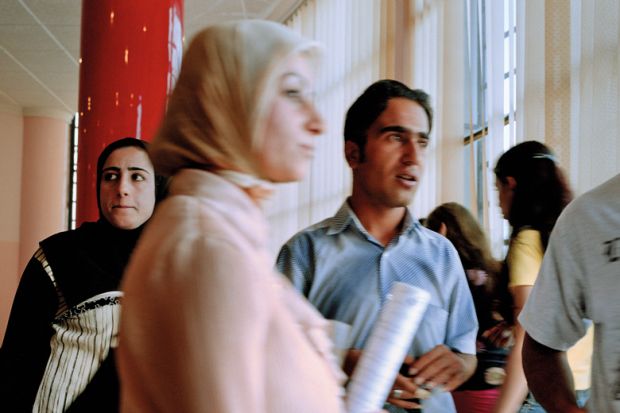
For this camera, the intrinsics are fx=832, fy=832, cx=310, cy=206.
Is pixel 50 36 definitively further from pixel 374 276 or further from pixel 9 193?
pixel 374 276

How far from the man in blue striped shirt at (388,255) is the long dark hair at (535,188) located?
2.04 feet

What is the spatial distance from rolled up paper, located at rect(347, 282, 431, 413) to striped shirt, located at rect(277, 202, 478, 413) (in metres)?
0.56

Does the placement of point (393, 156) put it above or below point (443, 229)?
above

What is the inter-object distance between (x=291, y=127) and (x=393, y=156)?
986mm

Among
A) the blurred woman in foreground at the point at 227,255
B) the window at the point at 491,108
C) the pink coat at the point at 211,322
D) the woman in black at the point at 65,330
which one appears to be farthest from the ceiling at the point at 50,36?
the pink coat at the point at 211,322

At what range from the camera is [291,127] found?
1.16 metres

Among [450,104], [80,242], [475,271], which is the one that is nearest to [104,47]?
[450,104]

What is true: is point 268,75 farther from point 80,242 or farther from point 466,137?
point 466,137

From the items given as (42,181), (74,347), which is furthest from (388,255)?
(42,181)

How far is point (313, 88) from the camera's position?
1228 millimetres

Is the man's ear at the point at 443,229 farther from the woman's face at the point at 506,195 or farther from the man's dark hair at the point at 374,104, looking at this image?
the man's dark hair at the point at 374,104

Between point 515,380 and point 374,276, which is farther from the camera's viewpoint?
point 515,380

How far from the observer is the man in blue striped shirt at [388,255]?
193 cm

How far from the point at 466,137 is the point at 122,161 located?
2.73 metres
